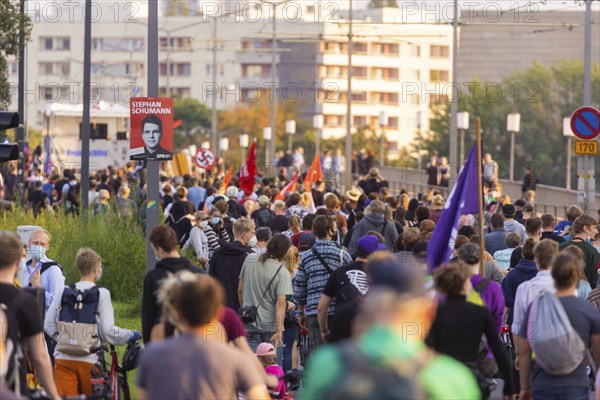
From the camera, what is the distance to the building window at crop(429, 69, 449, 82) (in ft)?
488

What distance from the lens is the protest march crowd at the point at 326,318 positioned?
17.7 ft

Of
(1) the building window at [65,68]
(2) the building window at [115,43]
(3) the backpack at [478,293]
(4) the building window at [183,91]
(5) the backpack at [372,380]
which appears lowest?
(3) the backpack at [478,293]

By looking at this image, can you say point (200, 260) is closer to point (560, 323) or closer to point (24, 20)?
point (560, 323)

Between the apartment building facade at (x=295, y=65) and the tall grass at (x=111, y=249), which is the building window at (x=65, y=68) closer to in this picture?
the apartment building facade at (x=295, y=65)

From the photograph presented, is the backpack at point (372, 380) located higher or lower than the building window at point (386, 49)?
lower

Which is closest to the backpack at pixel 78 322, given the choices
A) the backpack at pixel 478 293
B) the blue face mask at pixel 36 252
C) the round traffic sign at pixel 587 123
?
the blue face mask at pixel 36 252

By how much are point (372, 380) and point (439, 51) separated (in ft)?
476

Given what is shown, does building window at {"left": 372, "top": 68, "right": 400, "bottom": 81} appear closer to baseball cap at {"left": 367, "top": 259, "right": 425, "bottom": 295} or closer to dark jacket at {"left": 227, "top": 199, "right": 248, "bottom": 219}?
dark jacket at {"left": 227, "top": 199, "right": 248, "bottom": 219}

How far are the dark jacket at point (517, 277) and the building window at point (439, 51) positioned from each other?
134 metres

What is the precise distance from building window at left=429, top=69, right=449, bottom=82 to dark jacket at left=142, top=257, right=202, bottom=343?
457ft

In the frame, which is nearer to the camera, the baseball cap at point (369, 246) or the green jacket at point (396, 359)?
the green jacket at point (396, 359)

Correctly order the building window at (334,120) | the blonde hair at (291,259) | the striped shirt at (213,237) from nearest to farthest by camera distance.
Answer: the blonde hair at (291,259)
the striped shirt at (213,237)
the building window at (334,120)

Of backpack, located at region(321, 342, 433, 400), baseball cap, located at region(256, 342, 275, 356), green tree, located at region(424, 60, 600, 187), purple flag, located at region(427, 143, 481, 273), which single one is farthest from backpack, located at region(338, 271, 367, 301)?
green tree, located at region(424, 60, 600, 187)

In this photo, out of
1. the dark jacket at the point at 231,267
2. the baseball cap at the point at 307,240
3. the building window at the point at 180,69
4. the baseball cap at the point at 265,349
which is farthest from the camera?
the building window at the point at 180,69
